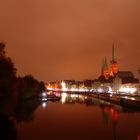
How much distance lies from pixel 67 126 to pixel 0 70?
36.3 feet

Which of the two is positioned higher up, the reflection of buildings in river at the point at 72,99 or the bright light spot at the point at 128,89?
the bright light spot at the point at 128,89

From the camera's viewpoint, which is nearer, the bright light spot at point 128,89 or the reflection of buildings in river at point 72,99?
the reflection of buildings in river at point 72,99

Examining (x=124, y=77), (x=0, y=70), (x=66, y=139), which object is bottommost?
(x=66, y=139)

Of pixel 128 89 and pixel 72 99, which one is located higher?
pixel 128 89

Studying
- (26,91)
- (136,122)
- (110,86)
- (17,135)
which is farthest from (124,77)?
(17,135)

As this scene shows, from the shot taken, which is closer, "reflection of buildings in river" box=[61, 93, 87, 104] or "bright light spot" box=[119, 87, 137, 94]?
"reflection of buildings in river" box=[61, 93, 87, 104]

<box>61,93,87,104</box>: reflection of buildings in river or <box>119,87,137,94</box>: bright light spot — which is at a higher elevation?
<box>119,87,137,94</box>: bright light spot

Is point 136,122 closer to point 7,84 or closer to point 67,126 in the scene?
point 67,126

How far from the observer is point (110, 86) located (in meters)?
192

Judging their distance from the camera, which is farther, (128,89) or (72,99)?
(128,89)

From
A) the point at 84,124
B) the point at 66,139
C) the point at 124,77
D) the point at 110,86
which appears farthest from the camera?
the point at 110,86

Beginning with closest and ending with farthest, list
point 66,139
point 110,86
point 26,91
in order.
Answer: point 66,139 < point 26,91 < point 110,86

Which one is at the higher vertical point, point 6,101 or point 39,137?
point 6,101

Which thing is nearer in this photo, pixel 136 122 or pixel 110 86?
pixel 136 122
